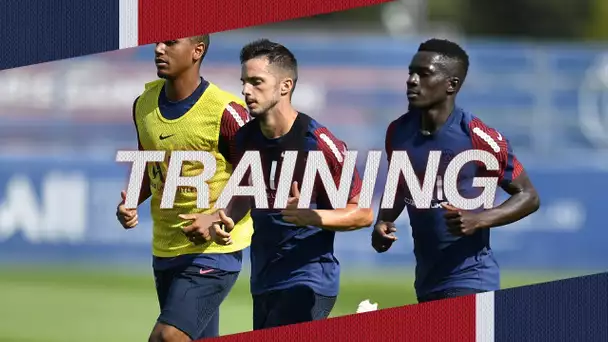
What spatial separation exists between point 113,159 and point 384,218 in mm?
1008

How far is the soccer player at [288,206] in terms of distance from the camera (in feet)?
14.1

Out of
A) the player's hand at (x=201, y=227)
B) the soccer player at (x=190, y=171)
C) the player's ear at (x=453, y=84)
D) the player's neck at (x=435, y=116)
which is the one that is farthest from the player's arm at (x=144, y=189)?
the player's ear at (x=453, y=84)

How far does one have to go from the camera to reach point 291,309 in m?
4.34

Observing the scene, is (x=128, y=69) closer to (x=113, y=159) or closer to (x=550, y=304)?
(x=113, y=159)

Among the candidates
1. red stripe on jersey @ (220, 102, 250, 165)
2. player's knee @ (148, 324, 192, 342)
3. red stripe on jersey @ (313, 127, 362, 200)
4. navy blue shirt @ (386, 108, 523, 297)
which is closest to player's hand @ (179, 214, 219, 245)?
red stripe on jersey @ (220, 102, 250, 165)

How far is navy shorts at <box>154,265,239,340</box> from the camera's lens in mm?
4277

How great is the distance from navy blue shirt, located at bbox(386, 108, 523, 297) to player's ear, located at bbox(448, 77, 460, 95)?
0.07 meters

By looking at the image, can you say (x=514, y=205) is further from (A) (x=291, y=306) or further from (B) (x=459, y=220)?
(A) (x=291, y=306)

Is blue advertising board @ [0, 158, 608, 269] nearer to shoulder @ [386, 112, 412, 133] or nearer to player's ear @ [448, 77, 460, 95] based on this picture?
shoulder @ [386, 112, 412, 133]

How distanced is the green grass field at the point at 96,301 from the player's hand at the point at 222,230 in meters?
0.18

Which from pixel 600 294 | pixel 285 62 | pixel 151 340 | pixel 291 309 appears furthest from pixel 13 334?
pixel 600 294

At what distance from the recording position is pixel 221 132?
434 centimetres

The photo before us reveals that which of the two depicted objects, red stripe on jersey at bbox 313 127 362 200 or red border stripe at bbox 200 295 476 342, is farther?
red border stripe at bbox 200 295 476 342

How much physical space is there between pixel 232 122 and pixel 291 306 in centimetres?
67
